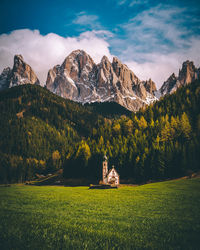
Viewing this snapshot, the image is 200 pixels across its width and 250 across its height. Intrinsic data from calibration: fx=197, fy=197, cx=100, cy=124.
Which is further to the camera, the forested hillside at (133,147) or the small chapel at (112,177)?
the small chapel at (112,177)

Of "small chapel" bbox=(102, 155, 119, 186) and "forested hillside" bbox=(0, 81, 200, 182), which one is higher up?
"forested hillside" bbox=(0, 81, 200, 182)

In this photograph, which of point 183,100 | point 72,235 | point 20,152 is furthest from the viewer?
point 20,152

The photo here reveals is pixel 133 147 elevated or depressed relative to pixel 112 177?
elevated

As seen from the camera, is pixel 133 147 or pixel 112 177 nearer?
pixel 112 177

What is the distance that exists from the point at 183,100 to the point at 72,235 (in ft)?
333

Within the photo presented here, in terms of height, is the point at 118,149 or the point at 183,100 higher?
the point at 183,100

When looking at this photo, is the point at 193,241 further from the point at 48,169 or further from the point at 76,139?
the point at 76,139


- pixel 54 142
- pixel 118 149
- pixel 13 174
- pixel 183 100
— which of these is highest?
pixel 183 100

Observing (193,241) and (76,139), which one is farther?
(76,139)

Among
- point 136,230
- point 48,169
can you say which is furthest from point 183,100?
point 136,230

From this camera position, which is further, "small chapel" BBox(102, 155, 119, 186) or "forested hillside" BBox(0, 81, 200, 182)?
"small chapel" BBox(102, 155, 119, 186)

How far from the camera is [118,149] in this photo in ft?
251

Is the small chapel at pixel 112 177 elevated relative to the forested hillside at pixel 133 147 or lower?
lower

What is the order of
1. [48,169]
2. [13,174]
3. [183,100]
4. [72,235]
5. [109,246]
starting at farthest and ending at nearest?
[48,169] < [13,174] < [183,100] < [72,235] < [109,246]
